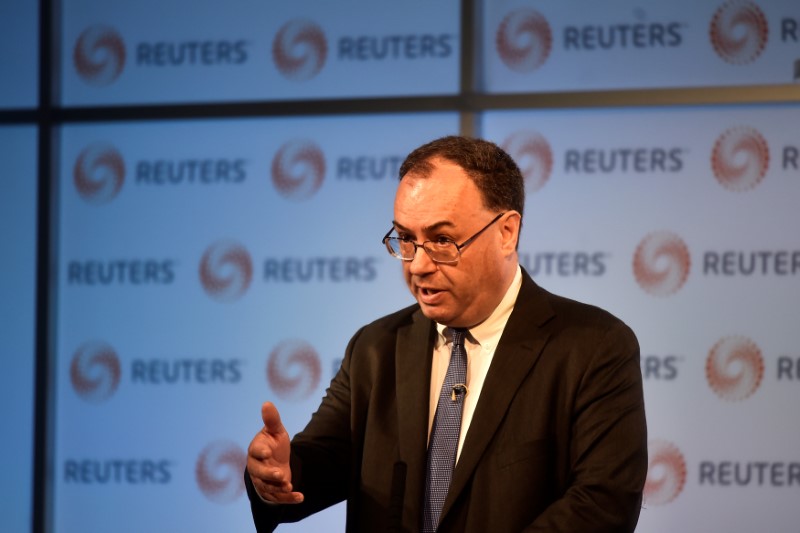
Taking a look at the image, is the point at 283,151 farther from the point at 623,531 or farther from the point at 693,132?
the point at 623,531

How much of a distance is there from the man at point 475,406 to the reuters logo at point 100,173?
222cm

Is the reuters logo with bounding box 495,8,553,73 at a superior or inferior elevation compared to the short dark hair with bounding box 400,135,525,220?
superior

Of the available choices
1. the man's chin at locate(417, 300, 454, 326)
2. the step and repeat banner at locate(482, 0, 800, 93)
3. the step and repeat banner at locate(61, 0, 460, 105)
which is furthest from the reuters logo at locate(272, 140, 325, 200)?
the man's chin at locate(417, 300, 454, 326)

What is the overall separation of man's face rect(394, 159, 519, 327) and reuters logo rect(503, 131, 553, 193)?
1.66 metres

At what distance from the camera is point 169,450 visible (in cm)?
393

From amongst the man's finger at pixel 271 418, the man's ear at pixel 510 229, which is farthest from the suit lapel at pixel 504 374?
the man's finger at pixel 271 418

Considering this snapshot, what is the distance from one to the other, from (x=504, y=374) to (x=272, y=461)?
1.57 feet

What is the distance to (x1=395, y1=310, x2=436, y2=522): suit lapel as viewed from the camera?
1950 mm

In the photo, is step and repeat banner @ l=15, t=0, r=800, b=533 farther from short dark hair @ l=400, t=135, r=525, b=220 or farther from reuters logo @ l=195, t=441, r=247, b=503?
short dark hair @ l=400, t=135, r=525, b=220

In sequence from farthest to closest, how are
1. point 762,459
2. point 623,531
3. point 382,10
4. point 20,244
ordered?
1. point 20,244
2. point 382,10
3. point 762,459
4. point 623,531

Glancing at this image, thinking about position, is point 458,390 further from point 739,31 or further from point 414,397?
point 739,31

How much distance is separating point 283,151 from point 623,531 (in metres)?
2.39

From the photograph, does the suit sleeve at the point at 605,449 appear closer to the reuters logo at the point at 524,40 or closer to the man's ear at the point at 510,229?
the man's ear at the point at 510,229

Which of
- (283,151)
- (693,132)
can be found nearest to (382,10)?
(283,151)
